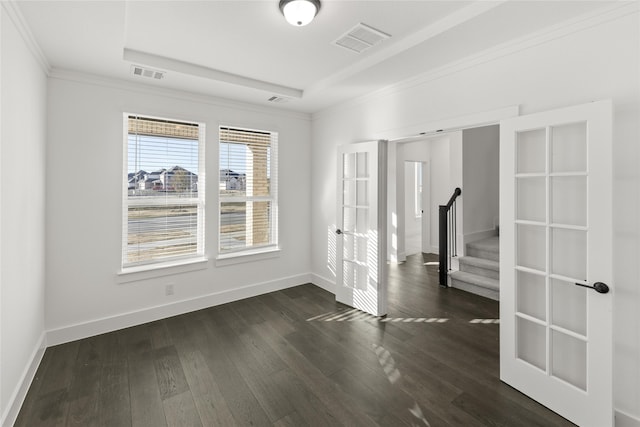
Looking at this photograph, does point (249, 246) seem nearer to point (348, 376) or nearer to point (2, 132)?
point (348, 376)

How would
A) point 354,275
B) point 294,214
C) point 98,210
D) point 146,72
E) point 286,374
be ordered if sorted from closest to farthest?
1. point 286,374
2. point 146,72
3. point 98,210
4. point 354,275
5. point 294,214

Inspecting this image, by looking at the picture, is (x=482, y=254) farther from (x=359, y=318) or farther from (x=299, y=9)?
(x=299, y=9)

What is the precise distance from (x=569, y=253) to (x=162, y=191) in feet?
12.9

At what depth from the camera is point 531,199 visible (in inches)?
88.8

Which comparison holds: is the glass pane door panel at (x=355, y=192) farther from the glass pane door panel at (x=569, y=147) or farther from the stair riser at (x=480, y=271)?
the stair riser at (x=480, y=271)

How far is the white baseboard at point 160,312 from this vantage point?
2992 mm

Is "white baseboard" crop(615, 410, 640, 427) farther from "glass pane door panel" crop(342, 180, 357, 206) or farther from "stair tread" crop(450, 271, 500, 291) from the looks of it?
"glass pane door panel" crop(342, 180, 357, 206)

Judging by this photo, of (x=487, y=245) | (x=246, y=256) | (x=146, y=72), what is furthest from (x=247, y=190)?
(x=487, y=245)

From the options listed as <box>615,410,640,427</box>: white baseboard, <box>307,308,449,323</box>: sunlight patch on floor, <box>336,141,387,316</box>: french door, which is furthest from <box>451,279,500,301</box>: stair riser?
<box>615,410,640,427</box>: white baseboard

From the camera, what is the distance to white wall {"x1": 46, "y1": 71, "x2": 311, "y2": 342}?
9.60ft

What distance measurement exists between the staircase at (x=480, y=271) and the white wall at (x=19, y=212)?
4865 mm

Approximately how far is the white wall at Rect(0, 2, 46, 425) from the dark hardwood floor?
290 millimetres

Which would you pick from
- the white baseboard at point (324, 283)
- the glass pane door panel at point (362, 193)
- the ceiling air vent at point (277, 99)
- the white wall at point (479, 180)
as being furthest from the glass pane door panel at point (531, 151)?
the white wall at point (479, 180)

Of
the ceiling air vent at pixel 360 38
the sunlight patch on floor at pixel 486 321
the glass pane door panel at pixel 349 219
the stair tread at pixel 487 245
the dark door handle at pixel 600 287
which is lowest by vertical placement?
the sunlight patch on floor at pixel 486 321
